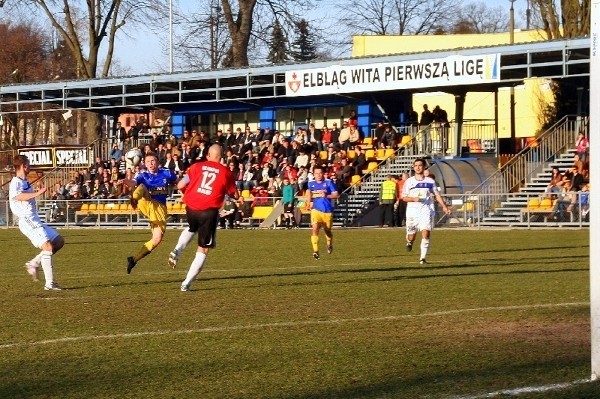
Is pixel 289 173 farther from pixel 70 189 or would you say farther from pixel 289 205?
pixel 70 189

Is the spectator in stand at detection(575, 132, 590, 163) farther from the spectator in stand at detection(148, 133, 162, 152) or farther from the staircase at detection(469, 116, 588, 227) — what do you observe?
the spectator in stand at detection(148, 133, 162, 152)

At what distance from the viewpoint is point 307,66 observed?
4462 centimetres

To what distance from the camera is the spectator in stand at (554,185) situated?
3475 centimetres

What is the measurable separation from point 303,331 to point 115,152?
4143cm

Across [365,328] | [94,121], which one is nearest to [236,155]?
[94,121]

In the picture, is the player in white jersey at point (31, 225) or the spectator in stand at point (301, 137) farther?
the spectator in stand at point (301, 137)

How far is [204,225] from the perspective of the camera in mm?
14961

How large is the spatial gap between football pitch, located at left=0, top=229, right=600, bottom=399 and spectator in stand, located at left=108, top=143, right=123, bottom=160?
31.2m

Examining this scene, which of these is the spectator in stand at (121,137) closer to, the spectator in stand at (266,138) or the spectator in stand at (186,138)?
the spectator in stand at (186,138)

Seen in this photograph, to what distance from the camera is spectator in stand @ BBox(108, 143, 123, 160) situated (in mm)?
50875

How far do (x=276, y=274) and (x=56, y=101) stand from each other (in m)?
36.2

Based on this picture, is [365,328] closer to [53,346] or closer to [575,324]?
[575,324]

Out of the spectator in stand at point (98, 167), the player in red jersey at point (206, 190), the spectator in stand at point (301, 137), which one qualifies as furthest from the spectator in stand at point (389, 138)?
the player in red jersey at point (206, 190)

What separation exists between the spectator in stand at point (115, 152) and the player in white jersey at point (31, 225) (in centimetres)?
3546
